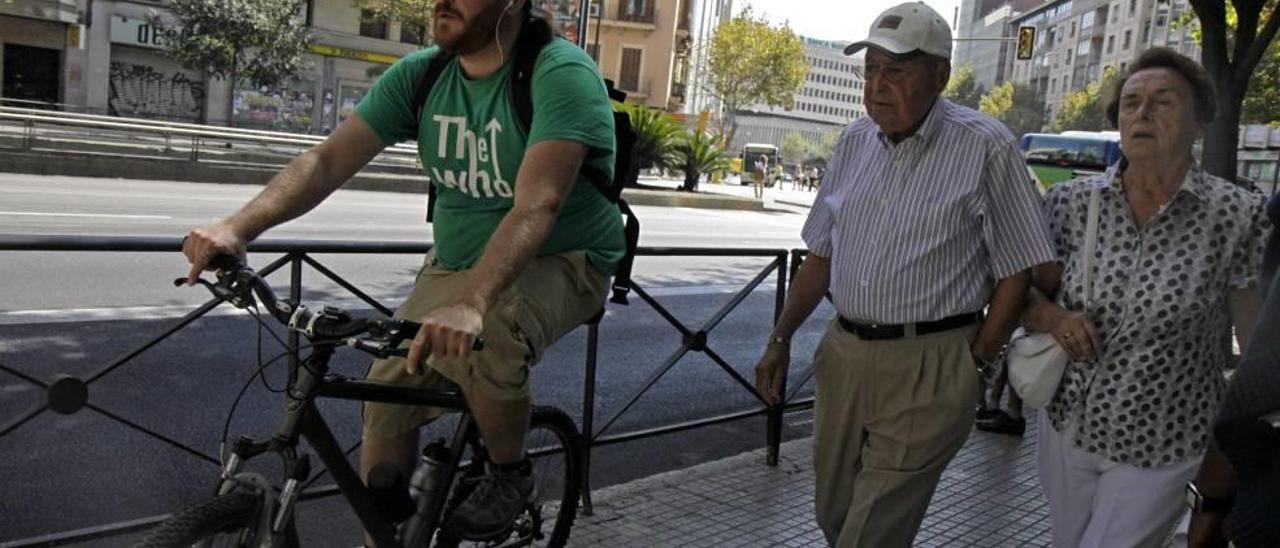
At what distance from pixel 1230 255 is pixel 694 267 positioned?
34.3ft

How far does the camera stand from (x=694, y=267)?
43.2 ft

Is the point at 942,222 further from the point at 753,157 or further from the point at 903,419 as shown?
the point at 753,157

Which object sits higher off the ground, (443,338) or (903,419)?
(443,338)

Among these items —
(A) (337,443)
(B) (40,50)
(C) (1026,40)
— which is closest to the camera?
(A) (337,443)

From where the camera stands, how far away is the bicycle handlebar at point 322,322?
221 cm

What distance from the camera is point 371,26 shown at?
141 ft

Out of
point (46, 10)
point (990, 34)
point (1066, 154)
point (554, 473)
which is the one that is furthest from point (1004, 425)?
point (990, 34)

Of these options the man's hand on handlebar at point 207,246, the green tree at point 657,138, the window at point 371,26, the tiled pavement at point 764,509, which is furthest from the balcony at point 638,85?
the man's hand on handlebar at point 207,246

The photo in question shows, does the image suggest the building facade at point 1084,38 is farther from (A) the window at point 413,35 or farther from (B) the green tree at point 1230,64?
(B) the green tree at point 1230,64

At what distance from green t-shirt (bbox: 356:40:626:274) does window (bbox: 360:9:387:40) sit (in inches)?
1603

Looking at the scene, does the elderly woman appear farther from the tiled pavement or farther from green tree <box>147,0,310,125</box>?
green tree <box>147,0,310,125</box>

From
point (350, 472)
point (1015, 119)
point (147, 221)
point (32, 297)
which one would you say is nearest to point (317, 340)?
point (350, 472)

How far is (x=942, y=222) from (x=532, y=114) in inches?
41.3

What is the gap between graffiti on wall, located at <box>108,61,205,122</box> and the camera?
36.0 meters
